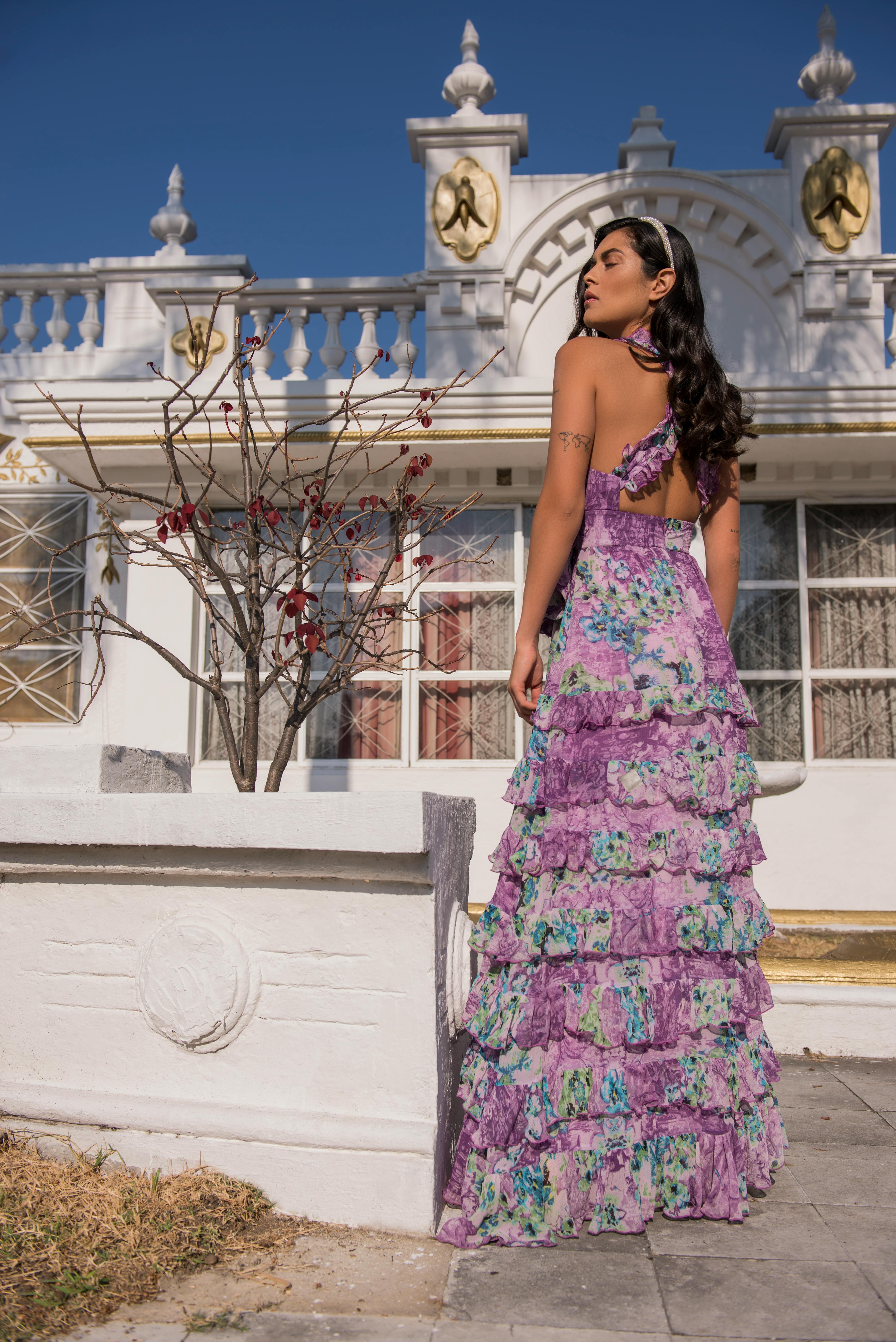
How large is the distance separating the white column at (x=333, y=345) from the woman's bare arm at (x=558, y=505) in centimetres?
391

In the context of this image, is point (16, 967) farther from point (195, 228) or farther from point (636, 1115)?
point (195, 228)

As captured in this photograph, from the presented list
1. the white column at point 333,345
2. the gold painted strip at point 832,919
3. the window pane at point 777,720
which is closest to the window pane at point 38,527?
the white column at point 333,345

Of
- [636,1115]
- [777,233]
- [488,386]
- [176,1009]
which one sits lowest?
[636,1115]

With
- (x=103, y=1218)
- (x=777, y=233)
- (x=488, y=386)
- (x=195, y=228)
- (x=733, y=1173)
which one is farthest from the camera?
(x=195, y=228)

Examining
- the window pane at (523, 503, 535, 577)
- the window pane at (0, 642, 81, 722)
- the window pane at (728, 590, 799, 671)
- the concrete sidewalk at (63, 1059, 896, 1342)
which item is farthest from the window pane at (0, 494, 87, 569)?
the concrete sidewalk at (63, 1059, 896, 1342)

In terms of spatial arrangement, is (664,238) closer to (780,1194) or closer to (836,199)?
(780,1194)

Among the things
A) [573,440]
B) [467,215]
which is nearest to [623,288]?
[573,440]

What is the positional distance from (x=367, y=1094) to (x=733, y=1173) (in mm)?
781

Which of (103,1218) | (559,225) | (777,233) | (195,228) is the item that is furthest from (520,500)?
(103,1218)

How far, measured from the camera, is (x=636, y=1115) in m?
2.03

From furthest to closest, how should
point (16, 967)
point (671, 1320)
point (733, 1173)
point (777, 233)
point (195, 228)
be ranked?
point (195, 228)
point (777, 233)
point (16, 967)
point (733, 1173)
point (671, 1320)

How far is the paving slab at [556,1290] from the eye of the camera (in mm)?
1666

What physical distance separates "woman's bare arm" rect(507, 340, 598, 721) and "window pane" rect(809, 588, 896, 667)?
13.4 ft

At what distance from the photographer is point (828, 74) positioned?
5.95m
